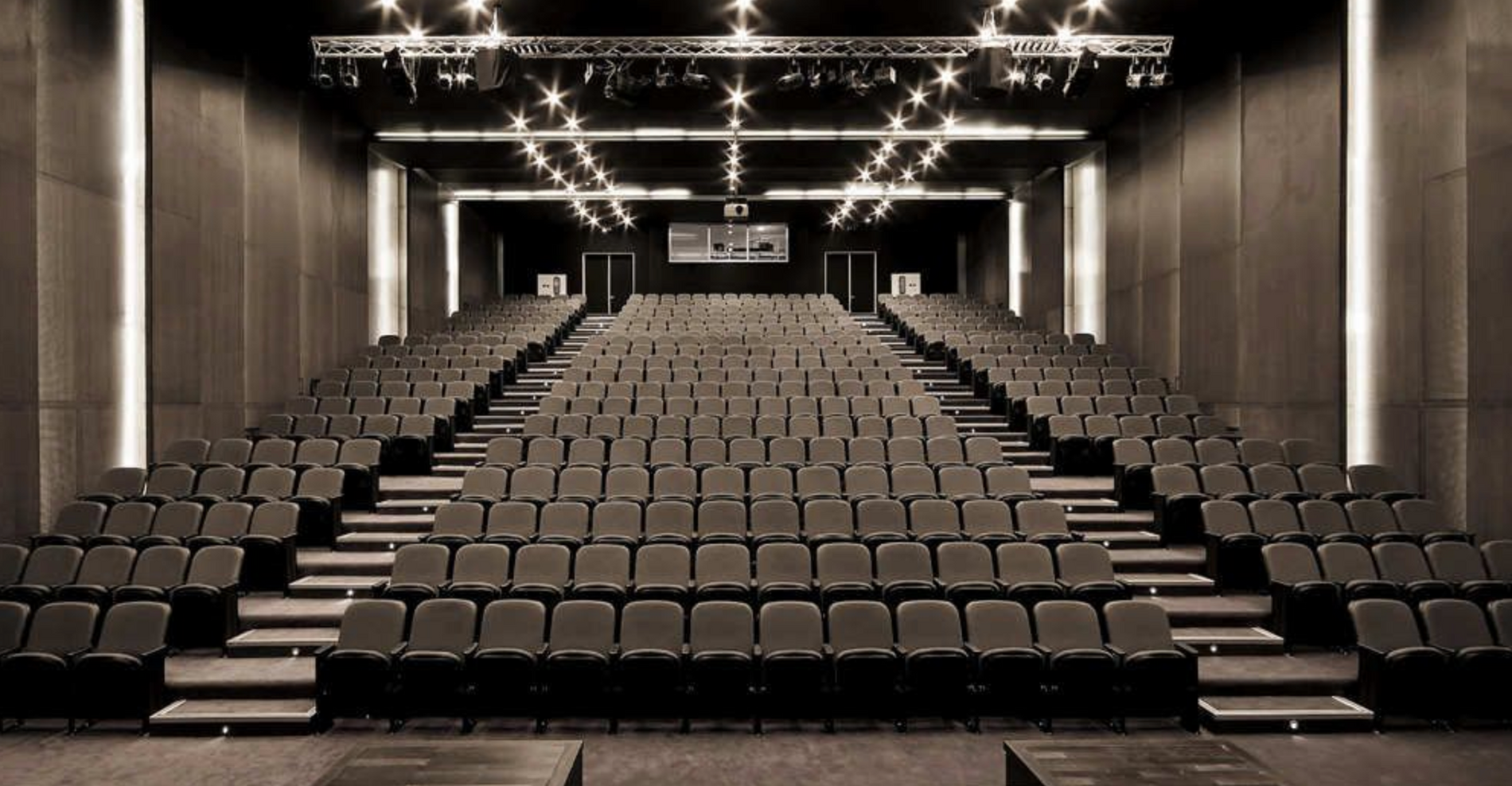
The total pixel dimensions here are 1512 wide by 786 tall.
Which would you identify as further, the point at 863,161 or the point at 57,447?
the point at 863,161

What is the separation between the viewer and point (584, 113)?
499 inches

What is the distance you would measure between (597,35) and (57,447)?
5.48 meters

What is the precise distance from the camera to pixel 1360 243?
8.42 m

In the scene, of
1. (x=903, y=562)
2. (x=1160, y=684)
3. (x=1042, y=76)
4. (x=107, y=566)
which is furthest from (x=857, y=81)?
(x=107, y=566)

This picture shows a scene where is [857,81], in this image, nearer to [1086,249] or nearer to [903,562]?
[903,562]

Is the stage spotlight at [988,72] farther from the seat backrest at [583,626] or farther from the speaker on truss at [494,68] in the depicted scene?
the seat backrest at [583,626]

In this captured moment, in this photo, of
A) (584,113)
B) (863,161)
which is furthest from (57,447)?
(863,161)

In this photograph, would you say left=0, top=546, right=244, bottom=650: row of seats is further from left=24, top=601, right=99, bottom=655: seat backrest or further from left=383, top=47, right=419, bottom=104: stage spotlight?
left=383, top=47, right=419, bottom=104: stage spotlight

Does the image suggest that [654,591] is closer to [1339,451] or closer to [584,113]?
[1339,451]

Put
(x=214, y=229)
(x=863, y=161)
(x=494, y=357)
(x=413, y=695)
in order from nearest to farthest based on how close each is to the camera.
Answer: (x=413, y=695), (x=214, y=229), (x=494, y=357), (x=863, y=161)

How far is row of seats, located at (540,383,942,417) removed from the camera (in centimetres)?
970

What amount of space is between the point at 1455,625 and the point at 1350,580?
2.39ft

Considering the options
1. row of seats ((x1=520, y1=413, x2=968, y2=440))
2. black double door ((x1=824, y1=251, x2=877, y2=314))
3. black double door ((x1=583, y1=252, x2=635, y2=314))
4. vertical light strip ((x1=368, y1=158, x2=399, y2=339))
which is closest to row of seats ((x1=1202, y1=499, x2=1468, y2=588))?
row of seats ((x1=520, y1=413, x2=968, y2=440))

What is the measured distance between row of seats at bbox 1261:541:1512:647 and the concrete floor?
93 centimetres
